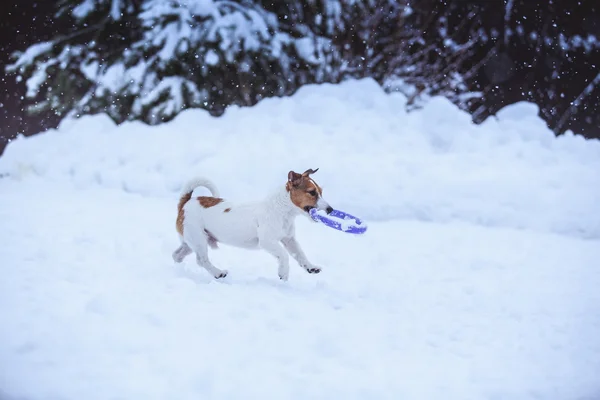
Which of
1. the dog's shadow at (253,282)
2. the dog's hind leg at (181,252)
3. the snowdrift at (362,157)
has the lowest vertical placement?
the dog's shadow at (253,282)

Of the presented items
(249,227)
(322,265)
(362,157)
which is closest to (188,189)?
(249,227)

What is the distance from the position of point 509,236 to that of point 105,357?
430 cm

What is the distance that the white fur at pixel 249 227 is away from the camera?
11.3 ft

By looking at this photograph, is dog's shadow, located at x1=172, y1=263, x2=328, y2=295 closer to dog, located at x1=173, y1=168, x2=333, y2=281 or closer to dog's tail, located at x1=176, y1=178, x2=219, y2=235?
dog, located at x1=173, y1=168, x2=333, y2=281

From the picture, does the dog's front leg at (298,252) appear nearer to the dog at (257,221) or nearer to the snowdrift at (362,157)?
the dog at (257,221)

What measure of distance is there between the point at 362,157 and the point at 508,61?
3.87m

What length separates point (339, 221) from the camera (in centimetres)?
370

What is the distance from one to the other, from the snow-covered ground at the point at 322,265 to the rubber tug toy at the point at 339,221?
16.5 inches

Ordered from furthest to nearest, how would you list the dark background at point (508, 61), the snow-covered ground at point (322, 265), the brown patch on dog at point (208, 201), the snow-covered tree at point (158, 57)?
1. the dark background at point (508, 61)
2. the snow-covered tree at point (158, 57)
3. the brown patch on dog at point (208, 201)
4. the snow-covered ground at point (322, 265)

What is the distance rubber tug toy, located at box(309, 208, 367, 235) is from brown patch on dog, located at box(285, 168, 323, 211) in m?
A: 0.07

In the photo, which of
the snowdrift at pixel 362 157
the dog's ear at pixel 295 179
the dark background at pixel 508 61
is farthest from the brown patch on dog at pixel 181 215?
the dark background at pixel 508 61

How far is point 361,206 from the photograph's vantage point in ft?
19.3

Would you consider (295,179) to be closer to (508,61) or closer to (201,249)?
(201,249)

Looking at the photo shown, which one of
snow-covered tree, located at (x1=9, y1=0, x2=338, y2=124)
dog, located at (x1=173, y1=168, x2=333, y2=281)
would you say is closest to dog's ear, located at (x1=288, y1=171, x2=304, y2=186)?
dog, located at (x1=173, y1=168, x2=333, y2=281)
